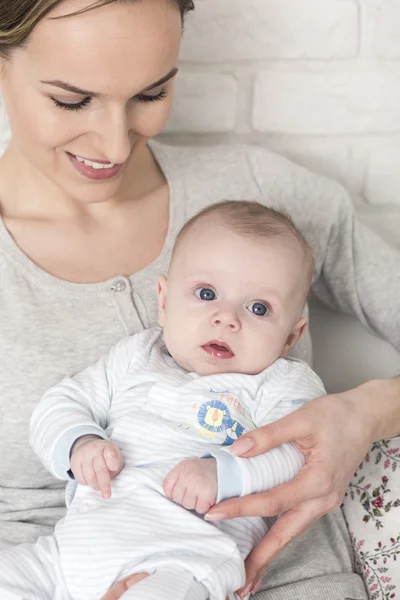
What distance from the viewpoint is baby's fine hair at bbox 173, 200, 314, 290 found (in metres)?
1.29

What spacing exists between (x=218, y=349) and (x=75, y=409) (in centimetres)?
24

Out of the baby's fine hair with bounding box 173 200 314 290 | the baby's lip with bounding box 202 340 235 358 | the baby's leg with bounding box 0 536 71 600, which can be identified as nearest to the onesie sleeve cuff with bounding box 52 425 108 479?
the baby's leg with bounding box 0 536 71 600

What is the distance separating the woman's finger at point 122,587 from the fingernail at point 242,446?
0.20m

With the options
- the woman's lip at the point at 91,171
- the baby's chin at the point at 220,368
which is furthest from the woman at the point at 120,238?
the baby's chin at the point at 220,368

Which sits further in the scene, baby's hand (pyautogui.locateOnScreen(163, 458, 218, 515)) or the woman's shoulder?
the woman's shoulder

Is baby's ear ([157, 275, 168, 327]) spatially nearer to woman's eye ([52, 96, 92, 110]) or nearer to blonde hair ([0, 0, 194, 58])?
woman's eye ([52, 96, 92, 110])

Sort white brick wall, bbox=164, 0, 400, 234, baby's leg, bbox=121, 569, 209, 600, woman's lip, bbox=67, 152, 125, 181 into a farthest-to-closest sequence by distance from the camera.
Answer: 1. white brick wall, bbox=164, 0, 400, 234
2. woman's lip, bbox=67, 152, 125, 181
3. baby's leg, bbox=121, 569, 209, 600

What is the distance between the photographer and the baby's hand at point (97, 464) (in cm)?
113

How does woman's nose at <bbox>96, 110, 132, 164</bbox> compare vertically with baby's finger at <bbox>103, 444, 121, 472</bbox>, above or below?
above

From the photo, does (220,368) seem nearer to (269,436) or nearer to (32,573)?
(269,436)

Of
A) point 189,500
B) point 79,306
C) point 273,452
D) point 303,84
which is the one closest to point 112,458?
point 189,500

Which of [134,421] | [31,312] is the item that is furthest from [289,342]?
[31,312]

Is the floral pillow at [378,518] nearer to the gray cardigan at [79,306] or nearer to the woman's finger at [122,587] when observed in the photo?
the gray cardigan at [79,306]

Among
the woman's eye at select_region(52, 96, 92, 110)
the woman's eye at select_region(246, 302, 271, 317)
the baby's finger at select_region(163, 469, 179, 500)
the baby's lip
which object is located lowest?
the baby's finger at select_region(163, 469, 179, 500)
